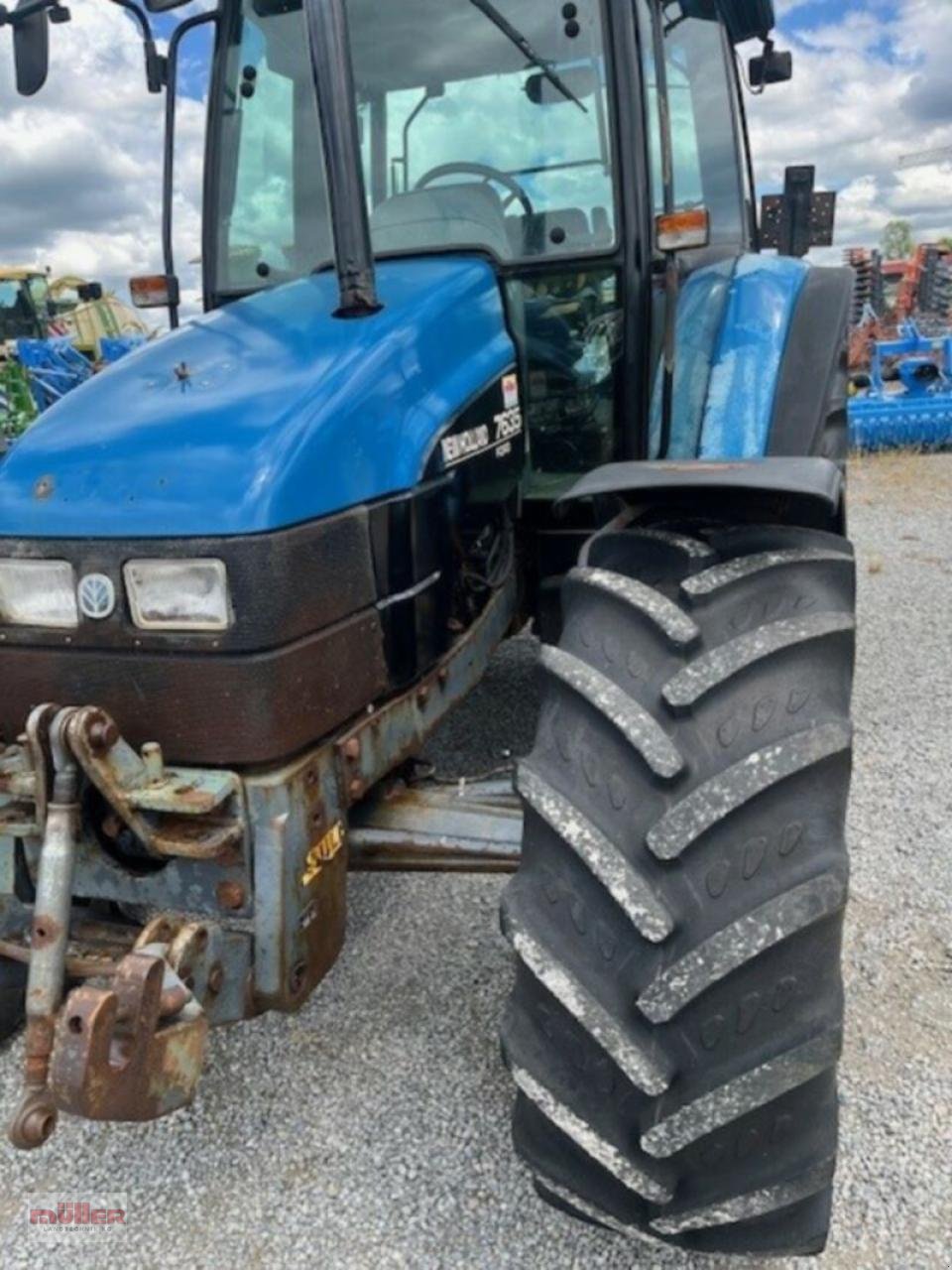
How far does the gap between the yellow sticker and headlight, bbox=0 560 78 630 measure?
0.53 meters

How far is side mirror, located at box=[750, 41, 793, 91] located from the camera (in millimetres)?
3711

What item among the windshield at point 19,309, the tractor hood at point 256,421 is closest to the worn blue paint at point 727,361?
the tractor hood at point 256,421

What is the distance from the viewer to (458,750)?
11.6ft

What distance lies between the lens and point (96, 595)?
170cm

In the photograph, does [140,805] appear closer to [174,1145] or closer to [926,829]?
[174,1145]

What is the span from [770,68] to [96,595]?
321 centimetres

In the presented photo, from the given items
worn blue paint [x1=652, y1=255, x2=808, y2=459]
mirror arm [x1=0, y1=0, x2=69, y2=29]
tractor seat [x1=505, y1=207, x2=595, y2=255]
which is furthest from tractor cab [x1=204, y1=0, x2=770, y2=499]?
mirror arm [x1=0, y1=0, x2=69, y2=29]

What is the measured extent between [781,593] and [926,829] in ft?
5.14

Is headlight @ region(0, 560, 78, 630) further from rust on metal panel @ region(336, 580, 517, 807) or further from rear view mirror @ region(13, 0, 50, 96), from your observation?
rear view mirror @ region(13, 0, 50, 96)

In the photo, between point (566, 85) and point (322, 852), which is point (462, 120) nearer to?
point (566, 85)

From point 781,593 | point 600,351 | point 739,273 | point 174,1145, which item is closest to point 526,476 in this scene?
point 600,351

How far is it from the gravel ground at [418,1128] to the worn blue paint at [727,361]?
1186mm

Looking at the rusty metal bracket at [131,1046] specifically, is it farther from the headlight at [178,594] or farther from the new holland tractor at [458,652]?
the headlight at [178,594]

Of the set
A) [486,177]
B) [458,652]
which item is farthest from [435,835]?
[486,177]
